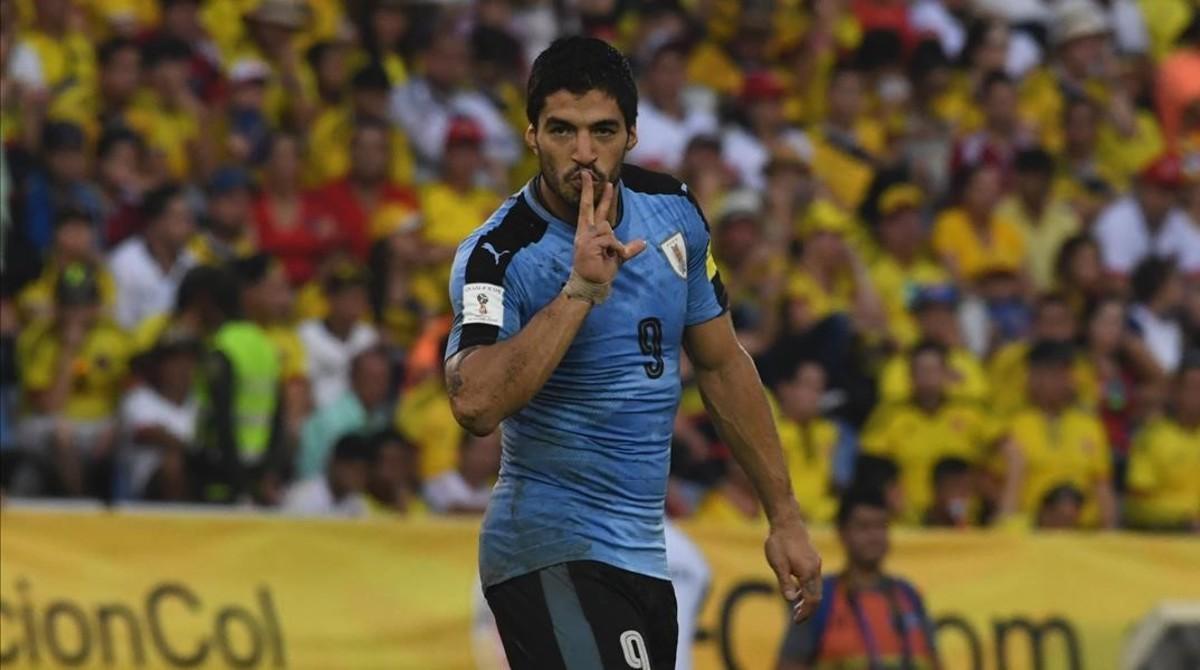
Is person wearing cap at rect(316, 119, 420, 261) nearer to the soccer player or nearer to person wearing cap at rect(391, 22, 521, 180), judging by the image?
person wearing cap at rect(391, 22, 521, 180)

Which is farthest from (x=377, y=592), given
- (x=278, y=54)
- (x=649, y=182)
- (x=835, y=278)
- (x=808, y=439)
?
(x=649, y=182)

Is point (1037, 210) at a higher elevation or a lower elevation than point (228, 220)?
lower

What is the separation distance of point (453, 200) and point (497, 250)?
8.37 meters

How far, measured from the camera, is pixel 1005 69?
18078 millimetres

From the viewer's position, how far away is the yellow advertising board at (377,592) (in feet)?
35.8

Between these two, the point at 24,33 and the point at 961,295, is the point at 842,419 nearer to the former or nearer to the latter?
the point at 961,295

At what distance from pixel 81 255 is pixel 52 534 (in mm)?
Result: 1952

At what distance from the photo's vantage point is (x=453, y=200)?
47.6ft

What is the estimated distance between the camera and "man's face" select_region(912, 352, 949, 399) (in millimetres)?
14016

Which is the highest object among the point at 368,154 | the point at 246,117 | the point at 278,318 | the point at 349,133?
the point at 246,117

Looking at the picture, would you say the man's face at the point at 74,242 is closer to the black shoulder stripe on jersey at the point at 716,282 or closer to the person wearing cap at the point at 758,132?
the person wearing cap at the point at 758,132

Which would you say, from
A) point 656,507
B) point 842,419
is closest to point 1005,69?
point 842,419

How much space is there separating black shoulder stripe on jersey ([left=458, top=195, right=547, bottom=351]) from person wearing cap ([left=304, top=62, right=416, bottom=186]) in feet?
27.4

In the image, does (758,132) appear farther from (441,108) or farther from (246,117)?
(246,117)
